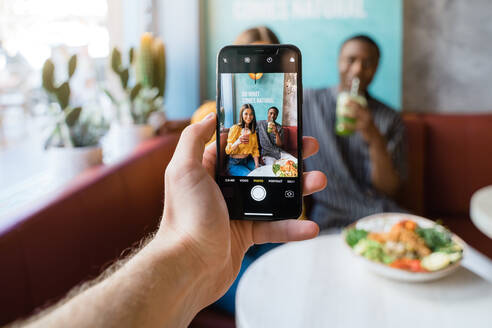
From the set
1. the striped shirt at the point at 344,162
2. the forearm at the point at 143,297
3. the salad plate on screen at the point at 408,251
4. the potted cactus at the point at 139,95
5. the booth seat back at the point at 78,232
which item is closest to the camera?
the forearm at the point at 143,297

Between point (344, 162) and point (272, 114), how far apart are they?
1256mm

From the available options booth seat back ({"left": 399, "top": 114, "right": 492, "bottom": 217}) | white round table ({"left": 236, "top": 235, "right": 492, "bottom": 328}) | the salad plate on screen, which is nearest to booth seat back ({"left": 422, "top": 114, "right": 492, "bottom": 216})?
booth seat back ({"left": 399, "top": 114, "right": 492, "bottom": 217})

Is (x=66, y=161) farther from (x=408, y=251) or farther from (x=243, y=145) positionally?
(x=408, y=251)

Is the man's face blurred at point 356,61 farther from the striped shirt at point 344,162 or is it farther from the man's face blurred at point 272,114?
the man's face blurred at point 272,114

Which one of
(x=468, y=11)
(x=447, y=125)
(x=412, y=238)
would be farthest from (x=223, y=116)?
(x=468, y=11)

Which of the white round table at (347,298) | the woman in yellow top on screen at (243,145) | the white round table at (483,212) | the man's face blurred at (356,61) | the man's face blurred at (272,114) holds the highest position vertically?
the man's face blurred at (356,61)

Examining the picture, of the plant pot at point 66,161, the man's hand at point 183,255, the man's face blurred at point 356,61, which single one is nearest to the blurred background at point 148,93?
the plant pot at point 66,161

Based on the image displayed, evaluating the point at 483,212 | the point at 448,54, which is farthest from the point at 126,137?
the point at 448,54

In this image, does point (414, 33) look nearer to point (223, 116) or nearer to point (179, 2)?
point (179, 2)

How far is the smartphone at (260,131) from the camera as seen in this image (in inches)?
18.7

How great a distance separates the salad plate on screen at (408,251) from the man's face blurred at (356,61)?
2.45 feet

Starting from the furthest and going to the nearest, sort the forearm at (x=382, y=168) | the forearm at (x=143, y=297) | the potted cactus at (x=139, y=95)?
the forearm at (x=382, y=168) → the potted cactus at (x=139, y=95) → the forearm at (x=143, y=297)

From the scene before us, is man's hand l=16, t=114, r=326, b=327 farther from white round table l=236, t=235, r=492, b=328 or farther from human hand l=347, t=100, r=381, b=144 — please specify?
human hand l=347, t=100, r=381, b=144

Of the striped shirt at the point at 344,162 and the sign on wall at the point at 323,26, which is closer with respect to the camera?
the striped shirt at the point at 344,162
